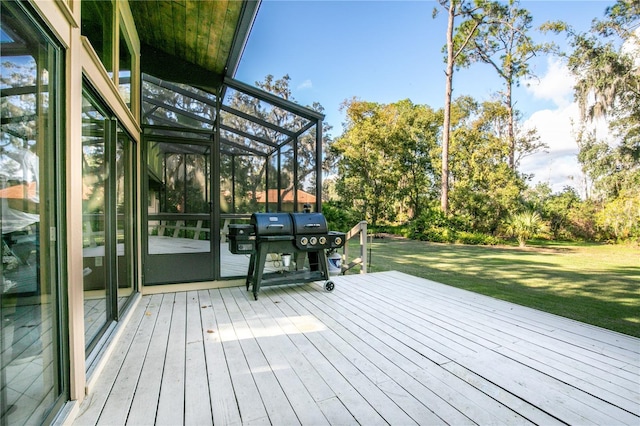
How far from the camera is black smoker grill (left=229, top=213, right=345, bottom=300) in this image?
3.63m

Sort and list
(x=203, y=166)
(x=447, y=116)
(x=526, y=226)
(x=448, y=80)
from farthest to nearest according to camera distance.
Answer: (x=448, y=80), (x=447, y=116), (x=526, y=226), (x=203, y=166)

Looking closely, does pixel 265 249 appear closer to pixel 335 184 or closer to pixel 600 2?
pixel 335 184

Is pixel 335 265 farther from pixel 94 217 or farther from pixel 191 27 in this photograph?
pixel 191 27

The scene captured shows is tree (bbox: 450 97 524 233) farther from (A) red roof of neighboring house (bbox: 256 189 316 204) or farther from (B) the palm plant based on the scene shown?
(A) red roof of neighboring house (bbox: 256 189 316 204)

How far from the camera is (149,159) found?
391 cm

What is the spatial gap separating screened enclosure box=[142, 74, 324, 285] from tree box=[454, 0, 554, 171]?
1255 cm

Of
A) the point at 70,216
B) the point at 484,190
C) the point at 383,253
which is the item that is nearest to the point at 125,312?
the point at 70,216

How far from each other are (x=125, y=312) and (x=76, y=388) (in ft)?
4.86

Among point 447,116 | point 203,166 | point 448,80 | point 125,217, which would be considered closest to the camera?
point 125,217

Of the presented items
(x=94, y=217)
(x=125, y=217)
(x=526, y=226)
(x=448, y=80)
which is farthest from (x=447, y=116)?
(x=94, y=217)

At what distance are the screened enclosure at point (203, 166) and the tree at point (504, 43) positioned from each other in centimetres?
1255

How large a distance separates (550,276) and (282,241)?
5222 mm

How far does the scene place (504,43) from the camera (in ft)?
48.1

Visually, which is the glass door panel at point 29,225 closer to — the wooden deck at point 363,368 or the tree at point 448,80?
the wooden deck at point 363,368
